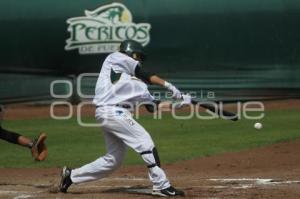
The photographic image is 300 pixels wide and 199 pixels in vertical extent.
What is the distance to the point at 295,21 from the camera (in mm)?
22625

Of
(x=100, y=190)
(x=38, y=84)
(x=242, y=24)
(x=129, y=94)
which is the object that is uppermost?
(x=242, y=24)

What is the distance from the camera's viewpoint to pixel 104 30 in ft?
75.7

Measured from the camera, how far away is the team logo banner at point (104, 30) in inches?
901

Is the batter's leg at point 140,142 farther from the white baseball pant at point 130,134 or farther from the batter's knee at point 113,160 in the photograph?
the batter's knee at point 113,160

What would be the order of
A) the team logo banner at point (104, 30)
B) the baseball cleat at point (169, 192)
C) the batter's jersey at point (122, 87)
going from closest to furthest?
the baseball cleat at point (169, 192)
the batter's jersey at point (122, 87)
the team logo banner at point (104, 30)

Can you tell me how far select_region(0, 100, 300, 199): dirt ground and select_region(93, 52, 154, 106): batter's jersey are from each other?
1.13 meters

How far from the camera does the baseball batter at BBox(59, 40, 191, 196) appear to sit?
8.31 metres

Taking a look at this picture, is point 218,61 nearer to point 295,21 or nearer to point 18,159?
point 295,21

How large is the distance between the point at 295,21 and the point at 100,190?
1483 cm

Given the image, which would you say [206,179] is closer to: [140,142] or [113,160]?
[113,160]

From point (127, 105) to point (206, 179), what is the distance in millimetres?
2150

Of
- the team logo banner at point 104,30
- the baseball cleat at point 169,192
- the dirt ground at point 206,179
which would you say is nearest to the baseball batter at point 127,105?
the baseball cleat at point 169,192

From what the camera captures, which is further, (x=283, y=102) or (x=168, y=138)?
(x=283, y=102)

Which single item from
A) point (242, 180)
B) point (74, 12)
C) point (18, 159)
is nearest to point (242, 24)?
point (74, 12)
